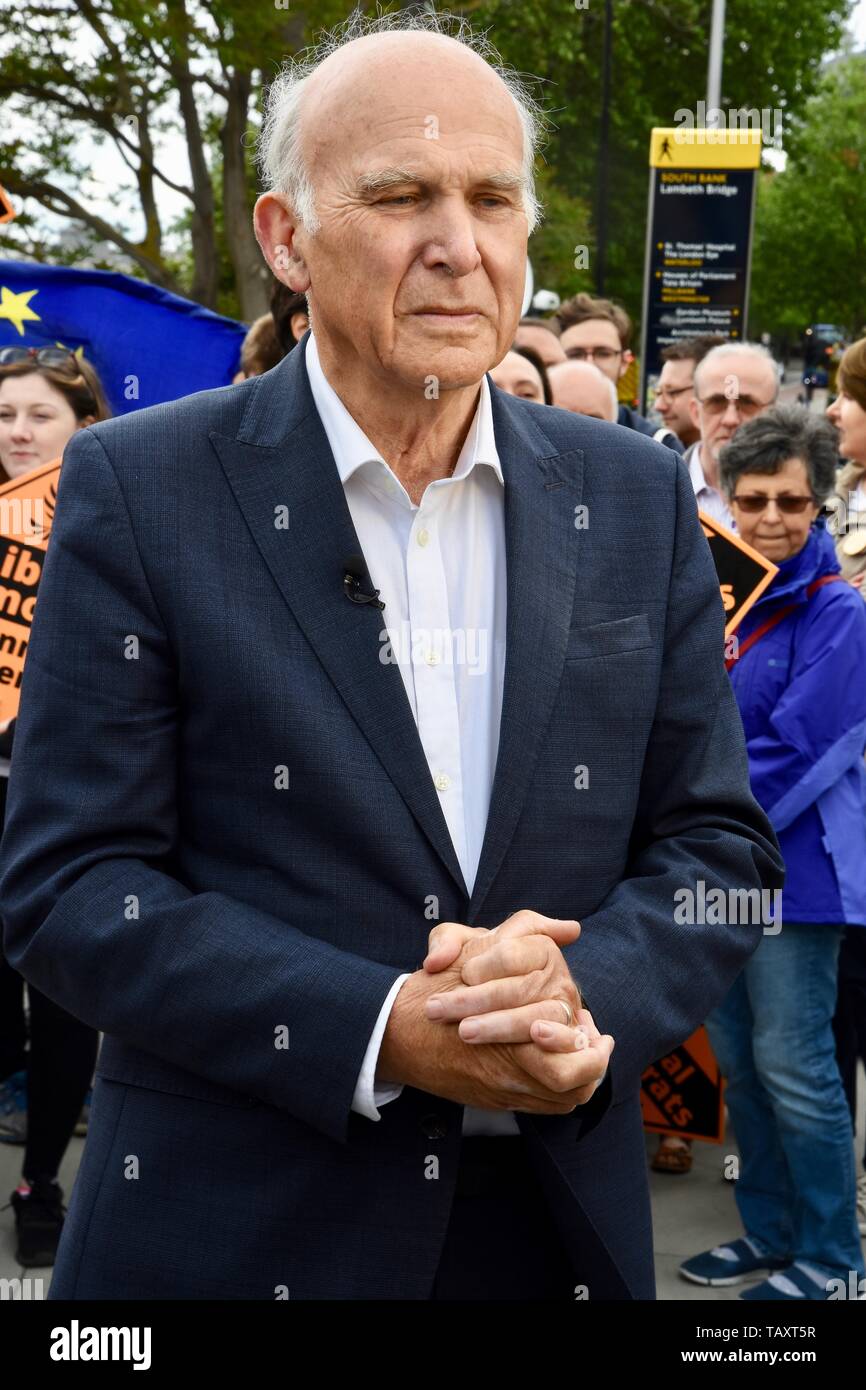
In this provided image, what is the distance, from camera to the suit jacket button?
1859mm

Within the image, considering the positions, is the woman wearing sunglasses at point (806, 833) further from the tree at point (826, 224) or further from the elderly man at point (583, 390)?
the tree at point (826, 224)

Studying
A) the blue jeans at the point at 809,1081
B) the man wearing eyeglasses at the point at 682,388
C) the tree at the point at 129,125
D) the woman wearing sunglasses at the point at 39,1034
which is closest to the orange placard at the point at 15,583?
the woman wearing sunglasses at the point at 39,1034

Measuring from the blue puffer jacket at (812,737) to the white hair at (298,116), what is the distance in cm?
223

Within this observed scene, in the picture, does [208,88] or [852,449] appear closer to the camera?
[852,449]

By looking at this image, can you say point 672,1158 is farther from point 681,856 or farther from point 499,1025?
point 499,1025

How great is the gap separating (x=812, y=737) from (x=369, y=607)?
2.59 m

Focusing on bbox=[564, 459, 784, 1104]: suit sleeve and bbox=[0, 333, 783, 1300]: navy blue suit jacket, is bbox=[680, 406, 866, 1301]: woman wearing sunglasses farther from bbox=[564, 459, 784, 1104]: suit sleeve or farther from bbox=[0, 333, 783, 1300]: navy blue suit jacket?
bbox=[0, 333, 783, 1300]: navy blue suit jacket

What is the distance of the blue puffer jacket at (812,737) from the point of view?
4215mm

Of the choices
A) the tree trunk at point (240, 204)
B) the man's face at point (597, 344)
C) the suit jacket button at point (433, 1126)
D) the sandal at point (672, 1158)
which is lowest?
the sandal at point (672, 1158)

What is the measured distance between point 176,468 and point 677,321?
1623cm

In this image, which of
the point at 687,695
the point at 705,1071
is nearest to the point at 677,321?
the point at 705,1071

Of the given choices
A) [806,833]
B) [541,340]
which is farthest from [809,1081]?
[541,340]

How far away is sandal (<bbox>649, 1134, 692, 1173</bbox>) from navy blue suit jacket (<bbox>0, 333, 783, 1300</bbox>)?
3398 mm

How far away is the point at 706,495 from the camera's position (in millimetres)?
5762
